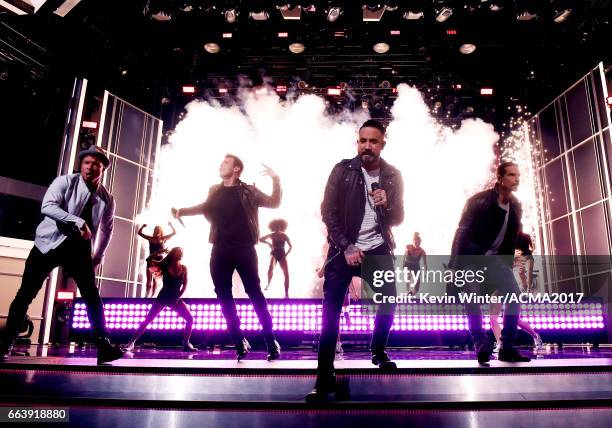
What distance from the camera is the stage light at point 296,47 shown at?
1013cm

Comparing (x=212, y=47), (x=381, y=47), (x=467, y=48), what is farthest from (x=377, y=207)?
(x=212, y=47)

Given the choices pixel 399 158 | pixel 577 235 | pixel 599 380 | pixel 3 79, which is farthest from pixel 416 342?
pixel 3 79

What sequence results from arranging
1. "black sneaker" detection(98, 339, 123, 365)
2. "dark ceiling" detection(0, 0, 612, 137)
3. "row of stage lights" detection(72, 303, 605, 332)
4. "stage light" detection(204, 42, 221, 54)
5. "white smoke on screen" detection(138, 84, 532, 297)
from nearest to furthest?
"black sneaker" detection(98, 339, 123, 365), "row of stage lights" detection(72, 303, 605, 332), "dark ceiling" detection(0, 0, 612, 137), "stage light" detection(204, 42, 221, 54), "white smoke on screen" detection(138, 84, 532, 297)

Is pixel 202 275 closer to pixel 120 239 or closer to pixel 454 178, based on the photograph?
pixel 120 239

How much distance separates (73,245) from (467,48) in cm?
927

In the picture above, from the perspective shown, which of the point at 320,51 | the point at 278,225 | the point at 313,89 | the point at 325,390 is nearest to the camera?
the point at 325,390

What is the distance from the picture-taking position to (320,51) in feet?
35.1

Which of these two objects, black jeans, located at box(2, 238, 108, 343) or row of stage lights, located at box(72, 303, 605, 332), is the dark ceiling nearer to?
row of stage lights, located at box(72, 303, 605, 332)

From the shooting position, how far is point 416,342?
680cm

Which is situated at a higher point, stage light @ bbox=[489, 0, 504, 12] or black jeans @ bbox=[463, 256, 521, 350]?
stage light @ bbox=[489, 0, 504, 12]

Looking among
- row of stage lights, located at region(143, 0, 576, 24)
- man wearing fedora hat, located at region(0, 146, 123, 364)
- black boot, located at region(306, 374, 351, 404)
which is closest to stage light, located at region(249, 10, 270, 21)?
row of stage lights, located at region(143, 0, 576, 24)

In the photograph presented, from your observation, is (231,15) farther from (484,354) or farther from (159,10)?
(484,354)

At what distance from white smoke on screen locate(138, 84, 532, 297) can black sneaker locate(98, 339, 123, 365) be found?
349 inches

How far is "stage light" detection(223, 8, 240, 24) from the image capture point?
838 cm
